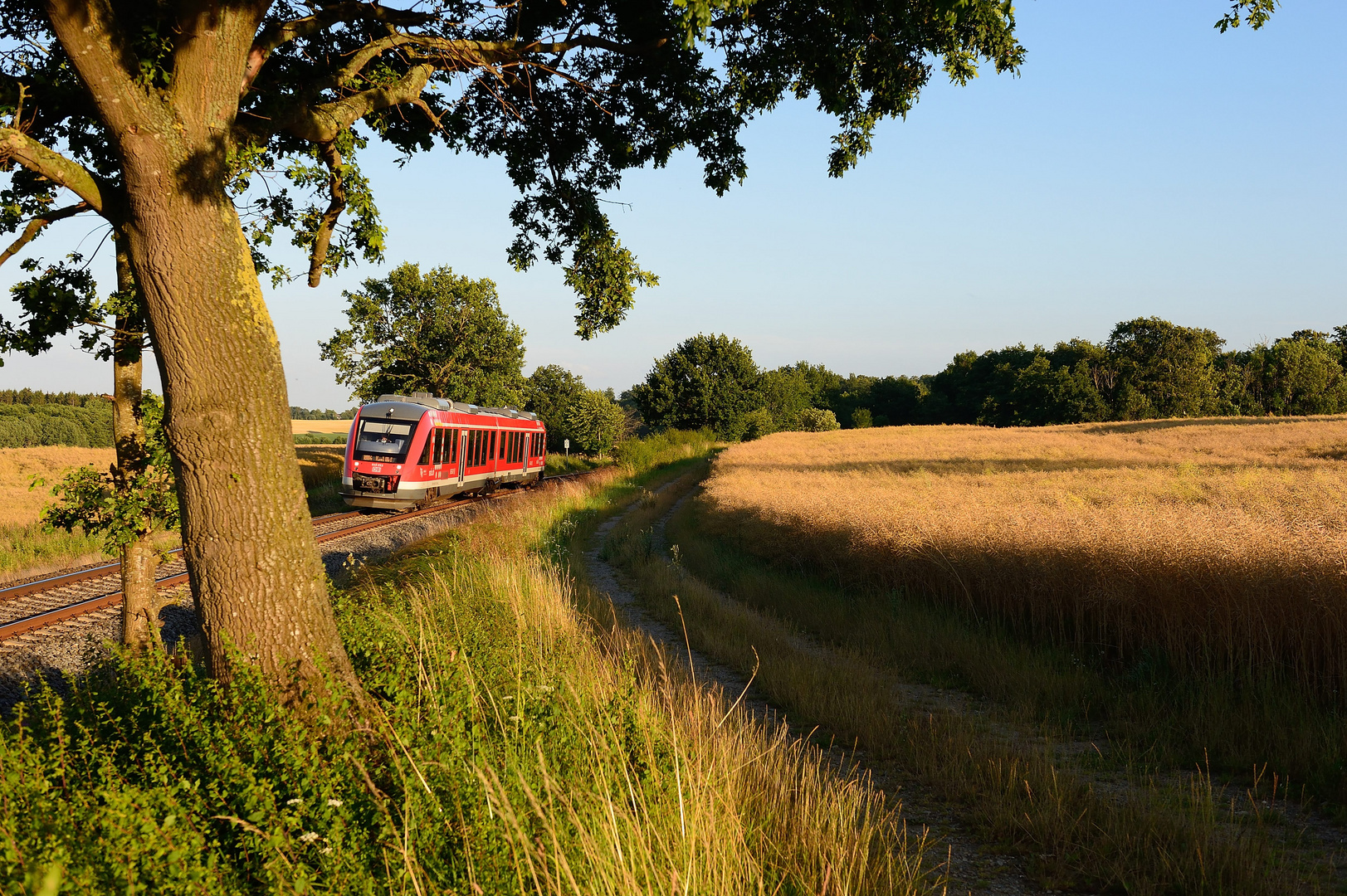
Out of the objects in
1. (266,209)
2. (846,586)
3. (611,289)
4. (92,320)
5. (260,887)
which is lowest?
(846,586)

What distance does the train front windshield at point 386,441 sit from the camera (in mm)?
18828

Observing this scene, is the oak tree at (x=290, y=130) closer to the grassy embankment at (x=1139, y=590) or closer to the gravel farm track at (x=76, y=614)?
the gravel farm track at (x=76, y=614)

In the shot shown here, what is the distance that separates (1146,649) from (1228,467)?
647 inches

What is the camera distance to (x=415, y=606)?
20.3 ft

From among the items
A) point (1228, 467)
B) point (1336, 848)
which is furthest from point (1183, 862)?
point (1228, 467)

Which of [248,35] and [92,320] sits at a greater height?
[248,35]

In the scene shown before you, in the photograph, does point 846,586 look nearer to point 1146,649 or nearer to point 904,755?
point 1146,649

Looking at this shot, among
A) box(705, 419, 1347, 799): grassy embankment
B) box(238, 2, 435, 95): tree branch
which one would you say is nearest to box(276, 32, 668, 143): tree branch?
box(238, 2, 435, 95): tree branch

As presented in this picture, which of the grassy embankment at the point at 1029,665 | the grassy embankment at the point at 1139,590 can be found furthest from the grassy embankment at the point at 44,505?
the grassy embankment at the point at 1139,590

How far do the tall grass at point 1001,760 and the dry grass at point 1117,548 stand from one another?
2.63ft

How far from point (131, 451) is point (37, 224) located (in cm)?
216

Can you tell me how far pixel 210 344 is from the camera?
4.00 m

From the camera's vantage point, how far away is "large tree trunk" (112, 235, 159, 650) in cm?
636

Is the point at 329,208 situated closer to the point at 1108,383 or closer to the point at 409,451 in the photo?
the point at 409,451
